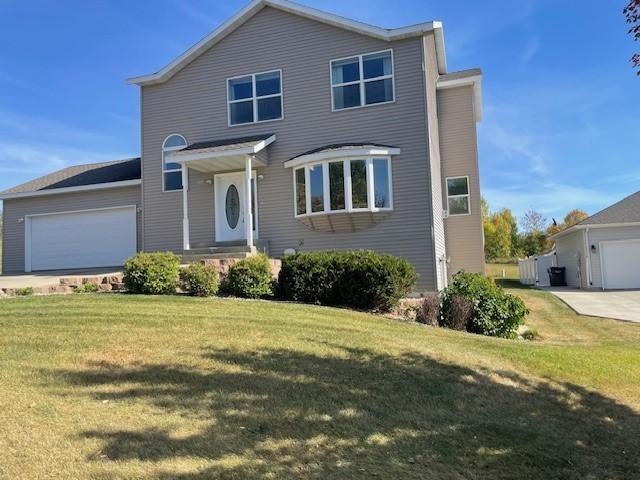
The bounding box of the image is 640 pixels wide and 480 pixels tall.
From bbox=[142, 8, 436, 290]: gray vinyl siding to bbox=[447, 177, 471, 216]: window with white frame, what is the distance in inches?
168

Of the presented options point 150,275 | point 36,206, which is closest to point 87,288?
point 150,275

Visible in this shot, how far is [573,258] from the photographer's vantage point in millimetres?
25797

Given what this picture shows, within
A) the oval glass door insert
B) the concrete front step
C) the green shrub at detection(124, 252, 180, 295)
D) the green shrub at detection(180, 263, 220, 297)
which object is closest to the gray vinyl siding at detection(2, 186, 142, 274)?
the oval glass door insert

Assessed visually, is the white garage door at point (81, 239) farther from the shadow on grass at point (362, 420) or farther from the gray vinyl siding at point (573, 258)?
the gray vinyl siding at point (573, 258)

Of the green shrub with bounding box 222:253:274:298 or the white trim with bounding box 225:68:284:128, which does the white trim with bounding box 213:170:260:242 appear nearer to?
the white trim with bounding box 225:68:284:128

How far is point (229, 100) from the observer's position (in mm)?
15680

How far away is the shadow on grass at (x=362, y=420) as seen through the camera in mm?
3736

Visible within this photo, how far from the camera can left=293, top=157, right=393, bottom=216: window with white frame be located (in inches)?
535

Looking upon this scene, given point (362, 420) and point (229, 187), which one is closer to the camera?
point (362, 420)

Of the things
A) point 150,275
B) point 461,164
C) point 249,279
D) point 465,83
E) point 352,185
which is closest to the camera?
point 150,275

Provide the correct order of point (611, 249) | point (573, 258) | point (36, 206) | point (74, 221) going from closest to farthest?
point (74, 221)
point (36, 206)
point (611, 249)
point (573, 258)

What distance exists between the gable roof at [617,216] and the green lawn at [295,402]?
16.9m

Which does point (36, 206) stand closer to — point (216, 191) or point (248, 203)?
point (216, 191)

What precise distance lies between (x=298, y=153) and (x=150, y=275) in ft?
19.7
